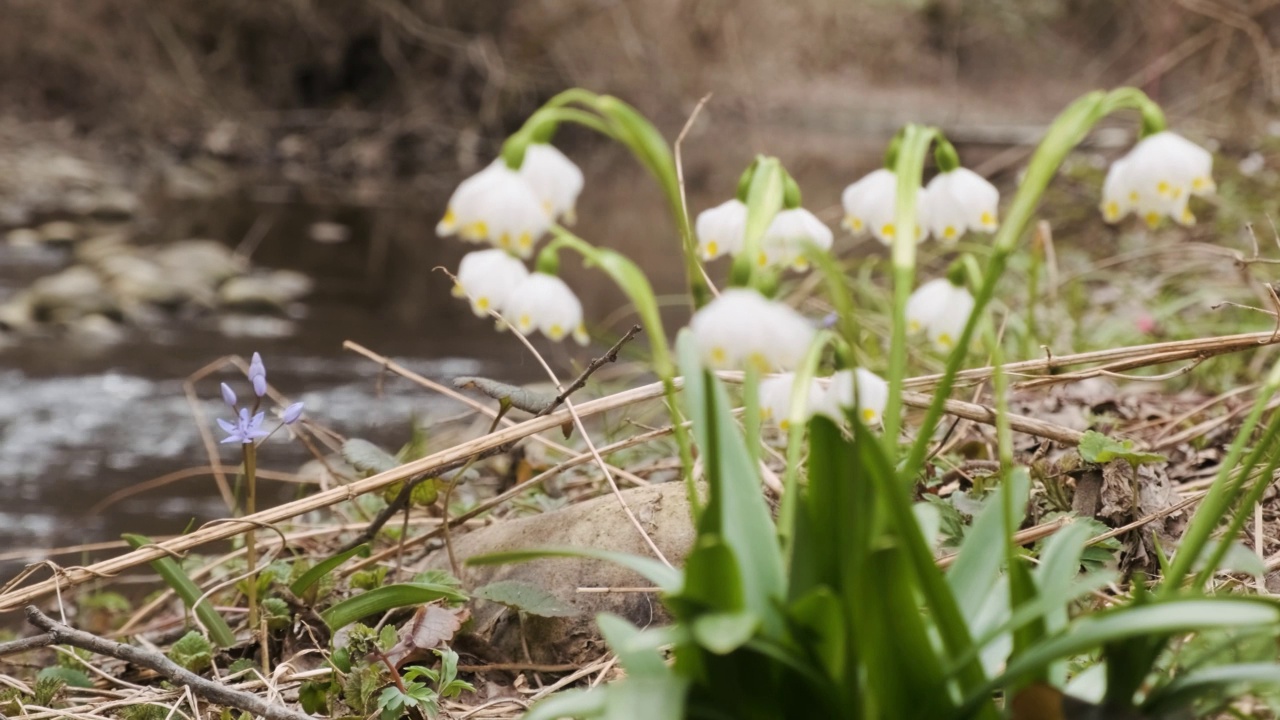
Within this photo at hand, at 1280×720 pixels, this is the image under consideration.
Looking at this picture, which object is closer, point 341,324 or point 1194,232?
point 1194,232

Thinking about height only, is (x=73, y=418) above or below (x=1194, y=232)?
below

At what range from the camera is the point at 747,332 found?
67cm

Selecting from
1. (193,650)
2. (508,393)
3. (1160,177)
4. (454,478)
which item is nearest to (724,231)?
(1160,177)

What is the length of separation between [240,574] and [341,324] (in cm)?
369

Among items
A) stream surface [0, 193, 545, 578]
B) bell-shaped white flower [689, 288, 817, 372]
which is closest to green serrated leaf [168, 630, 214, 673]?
stream surface [0, 193, 545, 578]

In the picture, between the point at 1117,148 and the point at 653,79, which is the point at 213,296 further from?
the point at 653,79

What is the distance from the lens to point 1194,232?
12.6ft

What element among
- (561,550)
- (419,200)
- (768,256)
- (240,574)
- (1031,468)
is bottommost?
(419,200)

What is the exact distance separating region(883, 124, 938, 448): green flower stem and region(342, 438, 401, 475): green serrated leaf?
29.5 inches

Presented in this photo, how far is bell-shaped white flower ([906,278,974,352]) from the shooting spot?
0.88 metres

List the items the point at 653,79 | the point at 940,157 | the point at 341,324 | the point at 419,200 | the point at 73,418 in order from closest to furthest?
the point at 940,157 < the point at 73,418 < the point at 341,324 < the point at 419,200 < the point at 653,79

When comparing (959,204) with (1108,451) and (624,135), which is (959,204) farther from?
(1108,451)

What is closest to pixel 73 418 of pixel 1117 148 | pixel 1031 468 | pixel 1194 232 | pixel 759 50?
pixel 1031 468

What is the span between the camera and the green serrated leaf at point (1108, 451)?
1168mm
